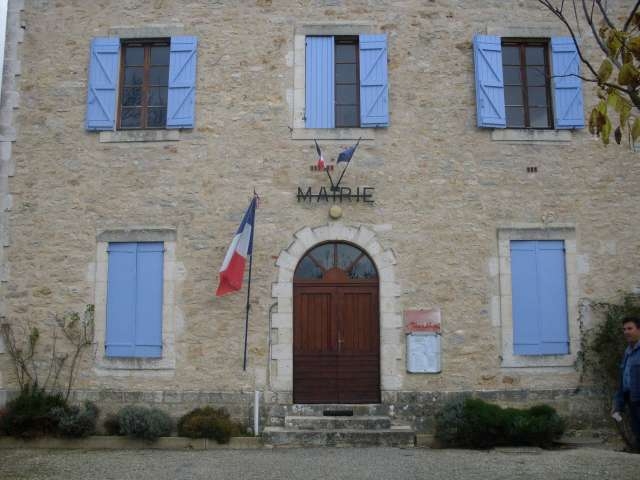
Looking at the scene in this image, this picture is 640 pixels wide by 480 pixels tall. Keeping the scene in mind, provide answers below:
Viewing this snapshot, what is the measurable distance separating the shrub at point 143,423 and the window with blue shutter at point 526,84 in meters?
5.54

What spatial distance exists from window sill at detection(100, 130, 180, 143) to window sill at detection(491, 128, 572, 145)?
4.29 meters

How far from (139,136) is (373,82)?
10.5 feet

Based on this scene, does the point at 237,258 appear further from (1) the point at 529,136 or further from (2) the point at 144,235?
(1) the point at 529,136

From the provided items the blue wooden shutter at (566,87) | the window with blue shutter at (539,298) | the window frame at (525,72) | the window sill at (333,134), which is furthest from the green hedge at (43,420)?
the blue wooden shutter at (566,87)

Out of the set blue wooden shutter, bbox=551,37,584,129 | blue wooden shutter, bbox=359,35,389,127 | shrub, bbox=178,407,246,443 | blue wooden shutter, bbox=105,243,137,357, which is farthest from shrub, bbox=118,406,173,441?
blue wooden shutter, bbox=551,37,584,129

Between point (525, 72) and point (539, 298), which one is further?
point (525, 72)

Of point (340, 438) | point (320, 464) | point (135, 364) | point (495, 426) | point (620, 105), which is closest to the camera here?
point (620, 105)

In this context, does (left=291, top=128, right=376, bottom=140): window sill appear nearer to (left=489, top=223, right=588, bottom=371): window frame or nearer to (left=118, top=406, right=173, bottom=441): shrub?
(left=489, top=223, right=588, bottom=371): window frame

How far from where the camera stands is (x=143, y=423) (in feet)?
26.1

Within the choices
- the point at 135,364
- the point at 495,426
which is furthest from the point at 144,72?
the point at 495,426

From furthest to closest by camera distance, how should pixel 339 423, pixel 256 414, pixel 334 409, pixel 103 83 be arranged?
1. pixel 103 83
2. pixel 334 409
3. pixel 256 414
4. pixel 339 423

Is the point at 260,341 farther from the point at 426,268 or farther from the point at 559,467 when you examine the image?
the point at 559,467

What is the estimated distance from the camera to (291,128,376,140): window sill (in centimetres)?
916

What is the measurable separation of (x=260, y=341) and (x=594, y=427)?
4.33m
